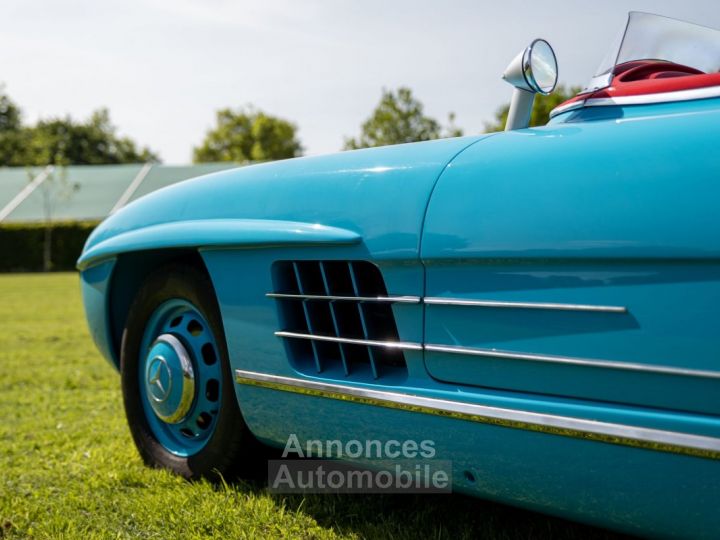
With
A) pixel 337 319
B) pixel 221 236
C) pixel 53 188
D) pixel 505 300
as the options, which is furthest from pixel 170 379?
pixel 53 188

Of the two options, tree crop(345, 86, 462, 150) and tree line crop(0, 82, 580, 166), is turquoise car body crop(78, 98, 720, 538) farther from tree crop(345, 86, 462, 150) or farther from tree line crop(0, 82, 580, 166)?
tree line crop(0, 82, 580, 166)

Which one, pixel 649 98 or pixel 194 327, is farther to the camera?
pixel 194 327

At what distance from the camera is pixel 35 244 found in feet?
85.0

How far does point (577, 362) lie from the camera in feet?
5.03

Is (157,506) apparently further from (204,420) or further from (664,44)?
(664,44)

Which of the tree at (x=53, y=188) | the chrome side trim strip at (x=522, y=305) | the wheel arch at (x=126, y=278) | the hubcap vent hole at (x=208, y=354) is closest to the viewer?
the chrome side trim strip at (x=522, y=305)

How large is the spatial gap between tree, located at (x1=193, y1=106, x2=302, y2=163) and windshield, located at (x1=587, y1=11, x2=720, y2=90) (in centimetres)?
5322

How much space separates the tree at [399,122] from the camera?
22.7 meters

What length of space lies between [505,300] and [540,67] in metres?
0.75

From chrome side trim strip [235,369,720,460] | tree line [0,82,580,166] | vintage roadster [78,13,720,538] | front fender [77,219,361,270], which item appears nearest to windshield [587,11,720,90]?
vintage roadster [78,13,720,538]

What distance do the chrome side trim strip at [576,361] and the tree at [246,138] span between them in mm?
53831

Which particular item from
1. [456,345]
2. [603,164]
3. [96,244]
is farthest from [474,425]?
[96,244]

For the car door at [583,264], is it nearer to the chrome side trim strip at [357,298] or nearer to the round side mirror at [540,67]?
the chrome side trim strip at [357,298]

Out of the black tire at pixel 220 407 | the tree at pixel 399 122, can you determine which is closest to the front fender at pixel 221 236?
the black tire at pixel 220 407
